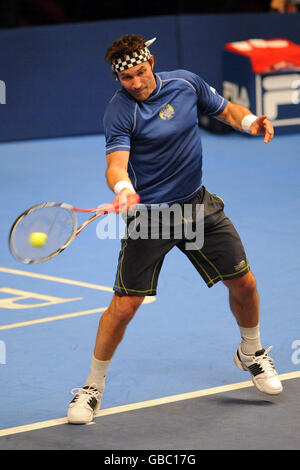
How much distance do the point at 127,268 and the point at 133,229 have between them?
0.19 meters

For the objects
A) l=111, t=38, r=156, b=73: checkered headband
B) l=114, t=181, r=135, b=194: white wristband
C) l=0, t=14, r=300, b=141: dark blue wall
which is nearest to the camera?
l=114, t=181, r=135, b=194: white wristband

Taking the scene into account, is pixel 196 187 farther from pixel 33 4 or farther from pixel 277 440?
pixel 33 4

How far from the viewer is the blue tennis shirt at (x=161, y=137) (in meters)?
4.26

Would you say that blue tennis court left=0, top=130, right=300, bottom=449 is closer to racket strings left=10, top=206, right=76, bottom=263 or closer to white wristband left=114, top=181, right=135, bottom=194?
racket strings left=10, top=206, right=76, bottom=263

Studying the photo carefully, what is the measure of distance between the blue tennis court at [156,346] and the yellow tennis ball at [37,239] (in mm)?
881

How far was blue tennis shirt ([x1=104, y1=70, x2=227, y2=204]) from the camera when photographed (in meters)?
4.26

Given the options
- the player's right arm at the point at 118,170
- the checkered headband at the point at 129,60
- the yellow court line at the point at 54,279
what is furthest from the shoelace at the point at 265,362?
the yellow court line at the point at 54,279

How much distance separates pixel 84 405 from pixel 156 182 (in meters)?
1.12

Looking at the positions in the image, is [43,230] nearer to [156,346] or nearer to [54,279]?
[156,346]

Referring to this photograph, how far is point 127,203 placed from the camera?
12.8 feet

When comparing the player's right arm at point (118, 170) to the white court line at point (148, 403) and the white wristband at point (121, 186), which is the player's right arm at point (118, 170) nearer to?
the white wristband at point (121, 186)

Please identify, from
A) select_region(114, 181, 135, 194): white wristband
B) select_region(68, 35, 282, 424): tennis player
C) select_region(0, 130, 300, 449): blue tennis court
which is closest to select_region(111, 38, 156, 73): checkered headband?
select_region(68, 35, 282, 424): tennis player

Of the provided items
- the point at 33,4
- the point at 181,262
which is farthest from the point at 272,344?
the point at 33,4

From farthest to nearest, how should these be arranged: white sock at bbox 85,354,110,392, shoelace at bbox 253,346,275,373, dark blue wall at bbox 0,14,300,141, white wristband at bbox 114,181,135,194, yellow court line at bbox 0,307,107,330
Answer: dark blue wall at bbox 0,14,300,141 < yellow court line at bbox 0,307,107,330 < shoelace at bbox 253,346,275,373 < white sock at bbox 85,354,110,392 < white wristband at bbox 114,181,135,194
